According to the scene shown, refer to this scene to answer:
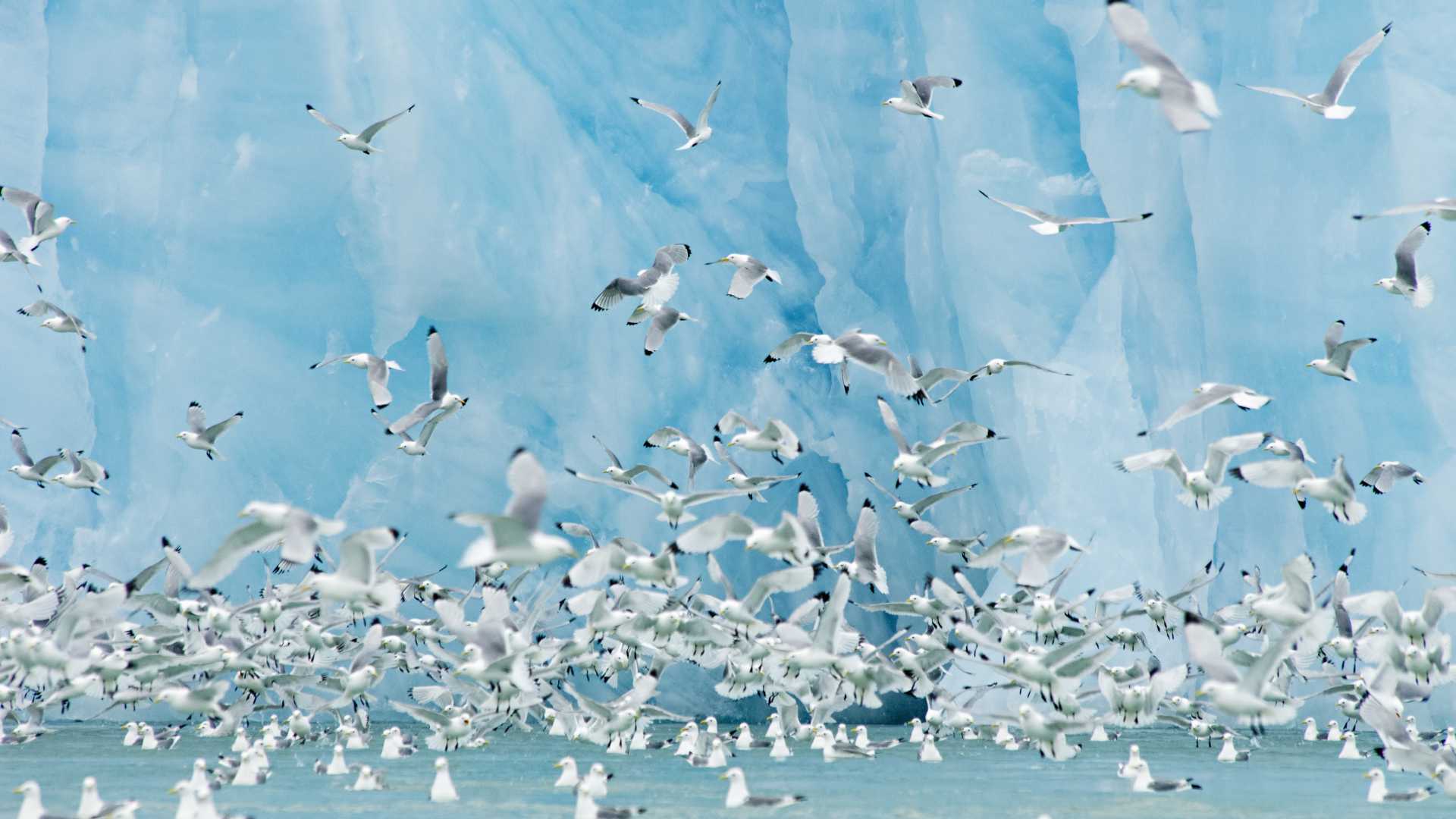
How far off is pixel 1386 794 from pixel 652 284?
7520 mm

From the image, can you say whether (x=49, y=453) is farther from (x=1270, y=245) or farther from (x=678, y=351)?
(x=1270, y=245)

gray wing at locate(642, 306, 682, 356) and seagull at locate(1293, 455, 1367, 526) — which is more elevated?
gray wing at locate(642, 306, 682, 356)

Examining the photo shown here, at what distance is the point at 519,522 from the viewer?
7688 mm

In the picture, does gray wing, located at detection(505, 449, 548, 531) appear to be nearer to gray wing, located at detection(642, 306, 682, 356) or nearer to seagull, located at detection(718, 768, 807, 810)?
seagull, located at detection(718, 768, 807, 810)

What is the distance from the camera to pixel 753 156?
2520cm

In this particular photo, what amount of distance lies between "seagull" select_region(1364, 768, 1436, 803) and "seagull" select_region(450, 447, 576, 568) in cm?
801

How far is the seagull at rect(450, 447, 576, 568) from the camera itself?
7684 millimetres

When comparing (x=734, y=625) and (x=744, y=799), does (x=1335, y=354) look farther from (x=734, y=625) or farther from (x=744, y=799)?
(x=744, y=799)

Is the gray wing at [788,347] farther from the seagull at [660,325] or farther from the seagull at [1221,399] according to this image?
the seagull at [1221,399]

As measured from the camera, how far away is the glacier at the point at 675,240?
22500 millimetres

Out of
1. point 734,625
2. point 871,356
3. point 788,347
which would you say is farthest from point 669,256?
point 734,625

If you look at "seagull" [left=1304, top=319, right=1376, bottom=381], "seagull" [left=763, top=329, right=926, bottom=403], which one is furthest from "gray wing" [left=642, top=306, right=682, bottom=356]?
"seagull" [left=1304, top=319, right=1376, bottom=381]

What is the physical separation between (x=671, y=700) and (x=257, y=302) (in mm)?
8933

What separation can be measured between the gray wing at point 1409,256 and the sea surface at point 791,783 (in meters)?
4.31
